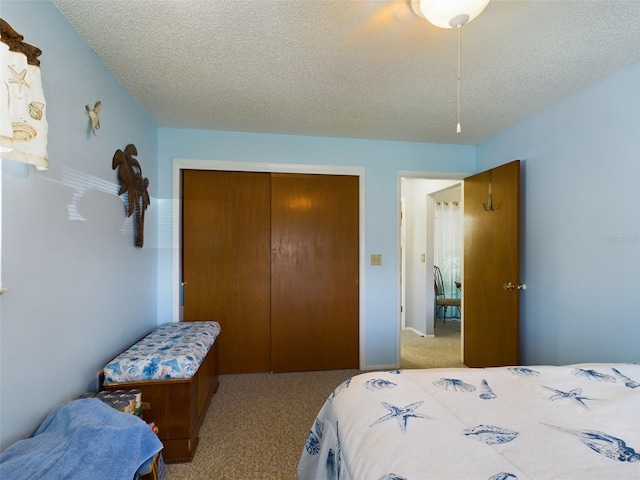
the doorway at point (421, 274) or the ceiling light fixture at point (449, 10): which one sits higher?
the ceiling light fixture at point (449, 10)

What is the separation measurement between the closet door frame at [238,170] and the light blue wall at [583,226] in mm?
1437

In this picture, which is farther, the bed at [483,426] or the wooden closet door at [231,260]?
the wooden closet door at [231,260]

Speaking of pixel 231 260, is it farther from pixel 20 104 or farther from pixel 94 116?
pixel 20 104

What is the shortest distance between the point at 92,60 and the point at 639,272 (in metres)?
3.41

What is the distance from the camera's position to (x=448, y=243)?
553cm

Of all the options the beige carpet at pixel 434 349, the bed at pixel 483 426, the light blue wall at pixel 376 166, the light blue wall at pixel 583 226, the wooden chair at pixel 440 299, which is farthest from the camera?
the wooden chair at pixel 440 299

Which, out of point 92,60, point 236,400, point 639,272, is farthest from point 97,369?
point 639,272

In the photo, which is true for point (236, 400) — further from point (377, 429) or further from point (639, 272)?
point (639, 272)

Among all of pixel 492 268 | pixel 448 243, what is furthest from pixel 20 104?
pixel 448 243

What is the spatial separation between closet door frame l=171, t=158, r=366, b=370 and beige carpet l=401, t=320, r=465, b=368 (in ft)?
2.31

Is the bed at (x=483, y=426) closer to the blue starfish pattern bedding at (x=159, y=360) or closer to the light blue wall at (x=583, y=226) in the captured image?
the light blue wall at (x=583, y=226)

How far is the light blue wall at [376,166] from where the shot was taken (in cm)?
306

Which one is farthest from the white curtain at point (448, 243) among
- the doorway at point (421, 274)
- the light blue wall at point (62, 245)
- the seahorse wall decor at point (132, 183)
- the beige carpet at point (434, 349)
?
the light blue wall at point (62, 245)

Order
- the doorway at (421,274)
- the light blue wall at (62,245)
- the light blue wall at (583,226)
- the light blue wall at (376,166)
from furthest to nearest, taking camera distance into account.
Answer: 1. the doorway at (421,274)
2. the light blue wall at (376,166)
3. the light blue wall at (583,226)
4. the light blue wall at (62,245)
